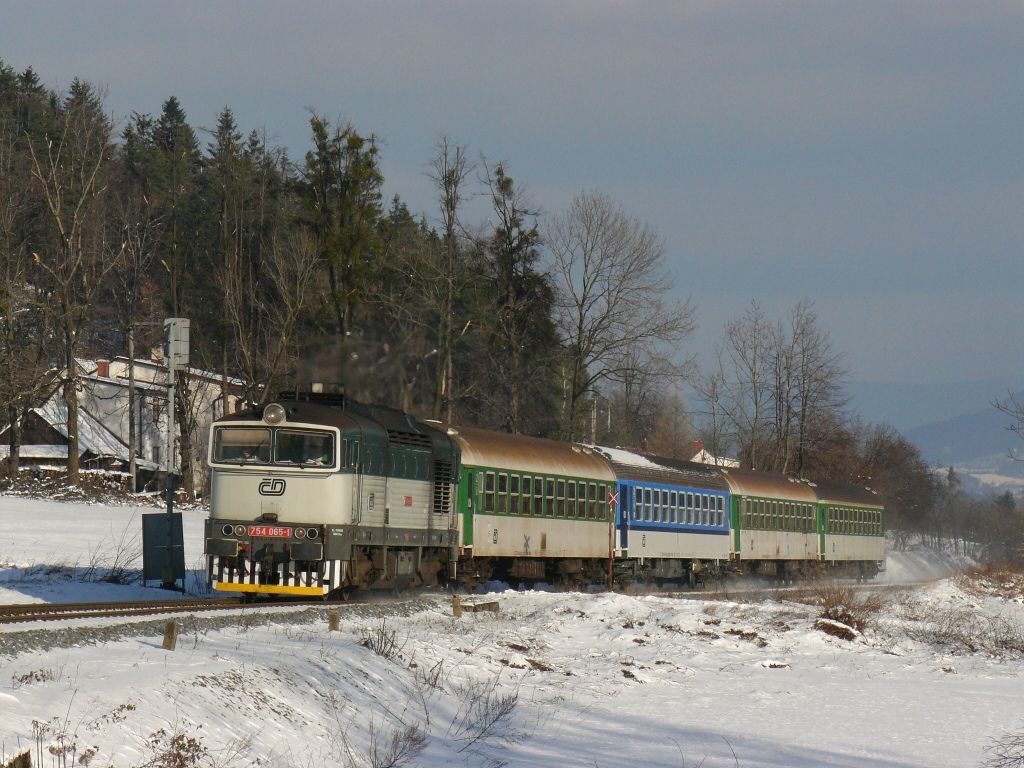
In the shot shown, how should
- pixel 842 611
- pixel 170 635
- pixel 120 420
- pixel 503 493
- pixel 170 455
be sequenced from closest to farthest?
pixel 170 635 < pixel 170 455 < pixel 842 611 < pixel 503 493 < pixel 120 420

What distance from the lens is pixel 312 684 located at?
14906 millimetres

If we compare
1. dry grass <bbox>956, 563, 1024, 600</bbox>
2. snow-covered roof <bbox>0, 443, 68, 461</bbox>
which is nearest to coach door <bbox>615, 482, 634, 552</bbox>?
dry grass <bbox>956, 563, 1024, 600</bbox>

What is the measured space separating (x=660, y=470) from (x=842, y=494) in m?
17.8

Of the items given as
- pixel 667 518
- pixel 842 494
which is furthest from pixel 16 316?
pixel 842 494

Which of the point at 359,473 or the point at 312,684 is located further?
the point at 359,473

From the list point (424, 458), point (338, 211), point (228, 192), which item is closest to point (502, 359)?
point (338, 211)

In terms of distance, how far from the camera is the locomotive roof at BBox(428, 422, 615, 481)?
26812mm

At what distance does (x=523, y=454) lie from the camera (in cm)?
2919

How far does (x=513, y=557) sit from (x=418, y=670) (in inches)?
455

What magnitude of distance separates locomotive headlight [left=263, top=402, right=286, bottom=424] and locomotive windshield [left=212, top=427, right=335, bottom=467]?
0.15 m

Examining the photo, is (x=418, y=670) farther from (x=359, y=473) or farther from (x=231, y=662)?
(x=359, y=473)

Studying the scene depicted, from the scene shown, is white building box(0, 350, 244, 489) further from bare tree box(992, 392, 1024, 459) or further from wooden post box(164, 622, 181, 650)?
wooden post box(164, 622, 181, 650)

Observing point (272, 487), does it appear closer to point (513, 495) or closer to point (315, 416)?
point (315, 416)

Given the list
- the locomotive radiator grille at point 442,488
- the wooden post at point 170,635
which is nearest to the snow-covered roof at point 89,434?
the locomotive radiator grille at point 442,488
